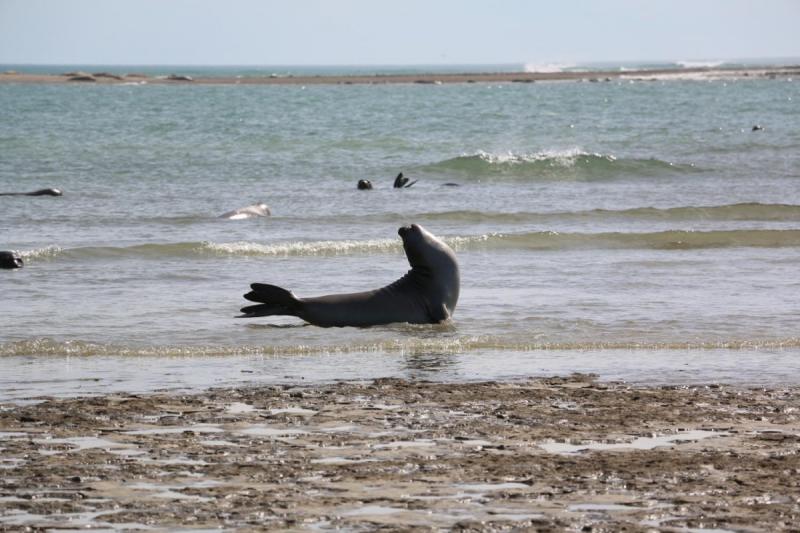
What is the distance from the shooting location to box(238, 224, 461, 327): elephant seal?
10.4 metres

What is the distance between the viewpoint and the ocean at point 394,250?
9219mm

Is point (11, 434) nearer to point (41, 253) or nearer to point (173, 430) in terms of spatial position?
point (173, 430)

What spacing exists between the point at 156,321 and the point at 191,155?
21.1 meters

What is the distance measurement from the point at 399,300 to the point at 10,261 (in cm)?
577

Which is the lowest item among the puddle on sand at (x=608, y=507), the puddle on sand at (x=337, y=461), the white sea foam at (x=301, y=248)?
the white sea foam at (x=301, y=248)

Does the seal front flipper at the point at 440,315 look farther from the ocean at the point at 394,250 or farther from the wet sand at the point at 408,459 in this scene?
the wet sand at the point at 408,459

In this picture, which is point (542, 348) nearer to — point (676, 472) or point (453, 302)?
point (453, 302)

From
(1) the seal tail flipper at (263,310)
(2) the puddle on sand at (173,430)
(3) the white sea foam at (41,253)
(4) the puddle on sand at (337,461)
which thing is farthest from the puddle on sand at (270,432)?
(3) the white sea foam at (41,253)

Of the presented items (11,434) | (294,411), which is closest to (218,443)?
Result: (294,411)

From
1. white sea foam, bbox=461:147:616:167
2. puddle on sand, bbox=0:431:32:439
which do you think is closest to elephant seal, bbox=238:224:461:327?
puddle on sand, bbox=0:431:32:439

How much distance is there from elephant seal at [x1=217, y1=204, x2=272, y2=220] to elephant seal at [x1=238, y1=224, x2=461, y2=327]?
8.96 meters

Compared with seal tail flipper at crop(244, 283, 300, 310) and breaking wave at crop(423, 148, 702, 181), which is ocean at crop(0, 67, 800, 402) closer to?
breaking wave at crop(423, 148, 702, 181)

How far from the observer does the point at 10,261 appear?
554 inches

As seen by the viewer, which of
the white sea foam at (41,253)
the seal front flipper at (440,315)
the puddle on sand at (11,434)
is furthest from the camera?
the white sea foam at (41,253)
